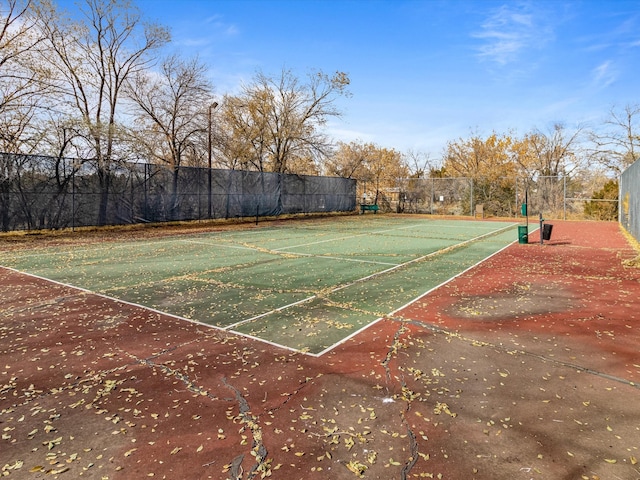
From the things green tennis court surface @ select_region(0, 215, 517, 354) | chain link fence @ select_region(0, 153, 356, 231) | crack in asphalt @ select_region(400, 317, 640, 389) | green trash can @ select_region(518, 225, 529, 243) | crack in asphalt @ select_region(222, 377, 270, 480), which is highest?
chain link fence @ select_region(0, 153, 356, 231)

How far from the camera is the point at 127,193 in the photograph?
57.5ft

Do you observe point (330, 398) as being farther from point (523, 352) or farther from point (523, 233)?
point (523, 233)

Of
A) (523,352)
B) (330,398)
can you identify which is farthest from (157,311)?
(523,352)

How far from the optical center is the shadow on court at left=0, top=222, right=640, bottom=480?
244cm

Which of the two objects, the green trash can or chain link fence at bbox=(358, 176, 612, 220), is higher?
chain link fence at bbox=(358, 176, 612, 220)

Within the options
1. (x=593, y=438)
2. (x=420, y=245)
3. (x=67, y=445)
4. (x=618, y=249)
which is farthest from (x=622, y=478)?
(x=618, y=249)

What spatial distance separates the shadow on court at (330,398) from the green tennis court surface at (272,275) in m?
0.48

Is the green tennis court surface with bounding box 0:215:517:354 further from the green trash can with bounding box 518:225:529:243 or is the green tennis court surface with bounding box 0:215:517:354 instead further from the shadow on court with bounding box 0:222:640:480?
the green trash can with bounding box 518:225:529:243

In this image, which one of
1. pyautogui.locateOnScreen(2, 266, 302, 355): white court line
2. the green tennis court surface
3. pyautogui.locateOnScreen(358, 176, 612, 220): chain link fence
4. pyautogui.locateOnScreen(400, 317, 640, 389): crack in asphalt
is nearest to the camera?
pyautogui.locateOnScreen(400, 317, 640, 389): crack in asphalt

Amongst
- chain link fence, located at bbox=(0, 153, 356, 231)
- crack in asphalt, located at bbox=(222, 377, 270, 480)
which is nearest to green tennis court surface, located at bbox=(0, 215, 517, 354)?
crack in asphalt, located at bbox=(222, 377, 270, 480)

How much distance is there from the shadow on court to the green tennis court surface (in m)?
0.48

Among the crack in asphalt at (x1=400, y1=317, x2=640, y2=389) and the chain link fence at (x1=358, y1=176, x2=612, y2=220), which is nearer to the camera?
the crack in asphalt at (x1=400, y1=317, x2=640, y2=389)

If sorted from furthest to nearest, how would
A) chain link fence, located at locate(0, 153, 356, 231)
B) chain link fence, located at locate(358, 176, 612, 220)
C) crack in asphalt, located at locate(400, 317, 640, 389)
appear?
chain link fence, located at locate(358, 176, 612, 220)
chain link fence, located at locate(0, 153, 356, 231)
crack in asphalt, located at locate(400, 317, 640, 389)

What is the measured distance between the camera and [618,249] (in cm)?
1148
